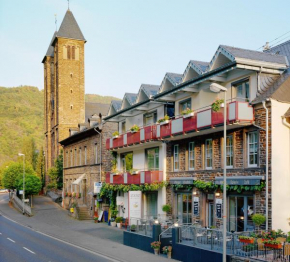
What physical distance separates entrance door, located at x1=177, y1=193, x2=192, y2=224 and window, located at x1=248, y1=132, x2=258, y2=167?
6021 millimetres

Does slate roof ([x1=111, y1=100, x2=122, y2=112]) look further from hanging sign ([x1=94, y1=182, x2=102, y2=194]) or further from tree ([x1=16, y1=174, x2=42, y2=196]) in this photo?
tree ([x1=16, y1=174, x2=42, y2=196])

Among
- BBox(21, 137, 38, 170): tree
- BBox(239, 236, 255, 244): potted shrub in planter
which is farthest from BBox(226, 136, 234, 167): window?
BBox(21, 137, 38, 170): tree

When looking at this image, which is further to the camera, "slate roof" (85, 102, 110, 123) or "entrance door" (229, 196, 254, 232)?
"slate roof" (85, 102, 110, 123)

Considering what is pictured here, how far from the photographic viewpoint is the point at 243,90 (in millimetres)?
22750

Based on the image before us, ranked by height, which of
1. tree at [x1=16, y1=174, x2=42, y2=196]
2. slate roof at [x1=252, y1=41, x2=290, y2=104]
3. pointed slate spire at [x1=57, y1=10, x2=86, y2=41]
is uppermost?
pointed slate spire at [x1=57, y1=10, x2=86, y2=41]

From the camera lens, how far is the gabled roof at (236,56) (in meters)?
21.8

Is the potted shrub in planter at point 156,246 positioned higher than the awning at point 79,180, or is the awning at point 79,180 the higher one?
the awning at point 79,180

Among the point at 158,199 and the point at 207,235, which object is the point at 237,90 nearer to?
the point at 207,235

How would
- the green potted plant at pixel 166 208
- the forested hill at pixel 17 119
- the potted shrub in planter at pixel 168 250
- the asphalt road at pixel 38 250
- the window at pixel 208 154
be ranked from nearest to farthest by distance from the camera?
1. the asphalt road at pixel 38 250
2. the potted shrub in planter at pixel 168 250
3. the window at pixel 208 154
4. the green potted plant at pixel 166 208
5. the forested hill at pixel 17 119

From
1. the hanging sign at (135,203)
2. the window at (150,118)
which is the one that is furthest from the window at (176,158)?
the hanging sign at (135,203)

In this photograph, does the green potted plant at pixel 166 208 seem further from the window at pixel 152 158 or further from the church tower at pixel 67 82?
the church tower at pixel 67 82

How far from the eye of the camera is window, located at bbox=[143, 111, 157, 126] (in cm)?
3234

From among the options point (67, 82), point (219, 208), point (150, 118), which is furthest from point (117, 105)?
point (67, 82)

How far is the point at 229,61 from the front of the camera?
2270 centimetres
